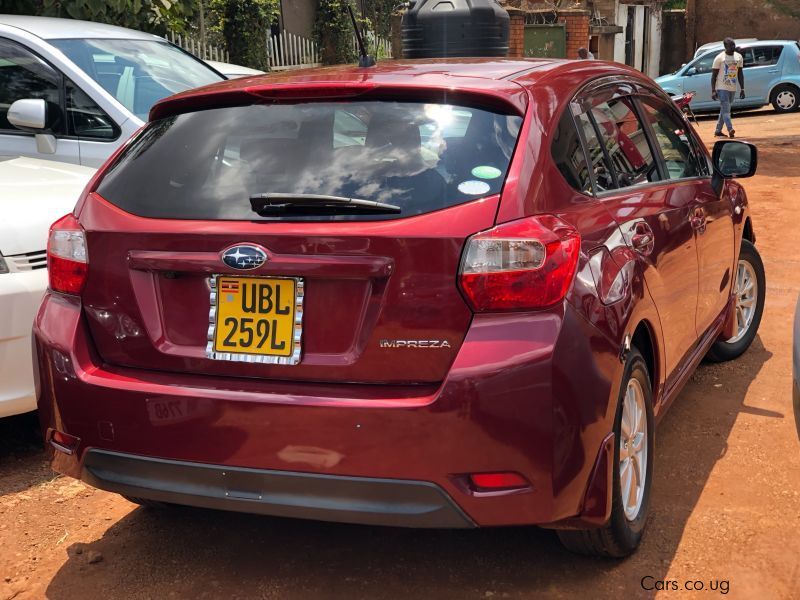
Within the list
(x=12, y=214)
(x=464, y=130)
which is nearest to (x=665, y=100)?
(x=464, y=130)

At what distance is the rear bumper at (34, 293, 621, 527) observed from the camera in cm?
279

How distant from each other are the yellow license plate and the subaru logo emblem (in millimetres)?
44

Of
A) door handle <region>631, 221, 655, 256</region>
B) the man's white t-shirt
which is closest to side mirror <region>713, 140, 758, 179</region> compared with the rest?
door handle <region>631, 221, 655, 256</region>

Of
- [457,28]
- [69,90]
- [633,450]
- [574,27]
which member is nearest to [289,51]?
[574,27]

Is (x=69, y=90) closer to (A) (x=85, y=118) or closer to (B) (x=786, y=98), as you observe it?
(A) (x=85, y=118)

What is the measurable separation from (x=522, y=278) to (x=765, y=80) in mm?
22957

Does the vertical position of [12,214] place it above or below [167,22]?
below

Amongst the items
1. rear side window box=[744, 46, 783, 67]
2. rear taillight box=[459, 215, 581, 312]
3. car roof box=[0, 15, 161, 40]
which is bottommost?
rear side window box=[744, 46, 783, 67]

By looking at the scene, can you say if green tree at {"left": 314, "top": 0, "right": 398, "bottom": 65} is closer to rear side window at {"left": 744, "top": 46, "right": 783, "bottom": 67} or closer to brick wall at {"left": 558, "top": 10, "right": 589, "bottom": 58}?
brick wall at {"left": 558, "top": 10, "right": 589, "bottom": 58}

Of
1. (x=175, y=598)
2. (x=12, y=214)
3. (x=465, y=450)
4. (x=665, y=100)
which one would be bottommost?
(x=175, y=598)

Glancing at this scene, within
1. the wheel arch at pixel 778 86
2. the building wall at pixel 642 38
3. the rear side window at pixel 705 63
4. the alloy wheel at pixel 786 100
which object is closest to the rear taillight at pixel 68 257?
the rear side window at pixel 705 63

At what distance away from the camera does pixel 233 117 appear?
10.9ft

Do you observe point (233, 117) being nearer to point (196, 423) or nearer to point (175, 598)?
point (196, 423)

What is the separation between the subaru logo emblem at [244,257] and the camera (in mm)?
2934
